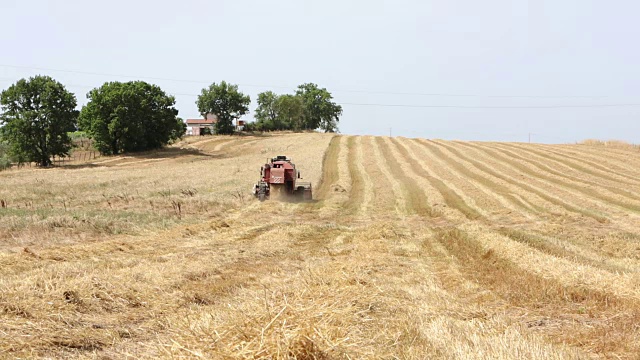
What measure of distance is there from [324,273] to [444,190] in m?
22.1

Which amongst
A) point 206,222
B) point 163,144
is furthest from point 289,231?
point 163,144

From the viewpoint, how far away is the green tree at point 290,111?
11775 centimetres

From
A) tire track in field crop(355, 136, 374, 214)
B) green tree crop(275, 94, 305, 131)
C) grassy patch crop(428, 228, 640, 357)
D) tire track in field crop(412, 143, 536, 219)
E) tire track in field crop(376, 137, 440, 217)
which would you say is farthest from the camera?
green tree crop(275, 94, 305, 131)

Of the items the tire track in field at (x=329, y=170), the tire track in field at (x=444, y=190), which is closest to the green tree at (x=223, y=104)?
the tire track in field at (x=329, y=170)

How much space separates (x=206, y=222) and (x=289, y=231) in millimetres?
4023

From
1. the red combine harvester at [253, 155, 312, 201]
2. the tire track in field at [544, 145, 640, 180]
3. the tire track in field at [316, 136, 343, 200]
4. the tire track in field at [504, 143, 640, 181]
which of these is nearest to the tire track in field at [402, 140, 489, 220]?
the tire track in field at [316, 136, 343, 200]

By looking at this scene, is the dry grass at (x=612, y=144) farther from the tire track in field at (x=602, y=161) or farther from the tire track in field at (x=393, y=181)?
the tire track in field at (x=393, y=181)

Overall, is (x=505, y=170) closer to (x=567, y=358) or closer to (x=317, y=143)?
(x=317, y=143)

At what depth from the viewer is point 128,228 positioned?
17.2 meters

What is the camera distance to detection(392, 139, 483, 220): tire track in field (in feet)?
80.2

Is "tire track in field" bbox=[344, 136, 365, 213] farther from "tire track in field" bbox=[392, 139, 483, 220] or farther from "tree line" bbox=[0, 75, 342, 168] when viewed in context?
"tree line" bbox=[0, 75, 342, 168]

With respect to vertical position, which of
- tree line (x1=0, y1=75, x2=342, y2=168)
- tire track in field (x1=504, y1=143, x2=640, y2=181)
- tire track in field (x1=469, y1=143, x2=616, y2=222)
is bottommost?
tire track in field (x1=469, y1=143, x2=616, y2=222)

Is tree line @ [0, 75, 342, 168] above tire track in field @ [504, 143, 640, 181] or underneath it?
above

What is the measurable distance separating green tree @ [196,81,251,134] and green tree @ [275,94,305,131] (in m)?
18.7
